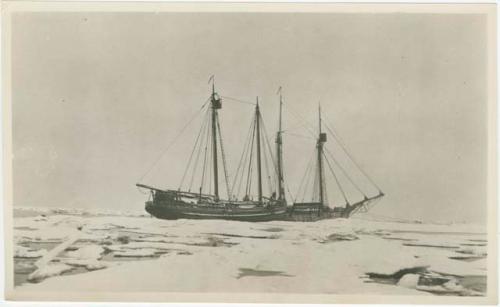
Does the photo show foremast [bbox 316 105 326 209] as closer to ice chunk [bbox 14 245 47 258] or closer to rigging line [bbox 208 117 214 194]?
rigging line [bbox 208 117 214 194]

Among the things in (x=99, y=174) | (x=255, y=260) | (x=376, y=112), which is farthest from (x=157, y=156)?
(x=376, y=112)

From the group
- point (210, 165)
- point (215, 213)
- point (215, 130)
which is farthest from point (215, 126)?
point (215, 213)

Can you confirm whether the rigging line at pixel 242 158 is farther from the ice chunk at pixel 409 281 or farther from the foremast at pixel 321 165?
the ice chunk at pixel 409 281

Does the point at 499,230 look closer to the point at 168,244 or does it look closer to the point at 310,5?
the point at 310,5

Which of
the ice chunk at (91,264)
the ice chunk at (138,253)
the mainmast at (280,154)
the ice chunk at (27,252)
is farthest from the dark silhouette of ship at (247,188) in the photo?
the ice chunk at (27,252)

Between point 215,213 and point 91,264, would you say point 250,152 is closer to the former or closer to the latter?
point 215,213

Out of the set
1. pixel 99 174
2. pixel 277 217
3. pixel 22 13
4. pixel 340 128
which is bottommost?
pixel 277 217

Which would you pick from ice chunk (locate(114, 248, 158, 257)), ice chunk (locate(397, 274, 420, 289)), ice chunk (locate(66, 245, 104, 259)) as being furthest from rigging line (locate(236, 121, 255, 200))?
ice chunk (locate(397, 274, 420, 289))
